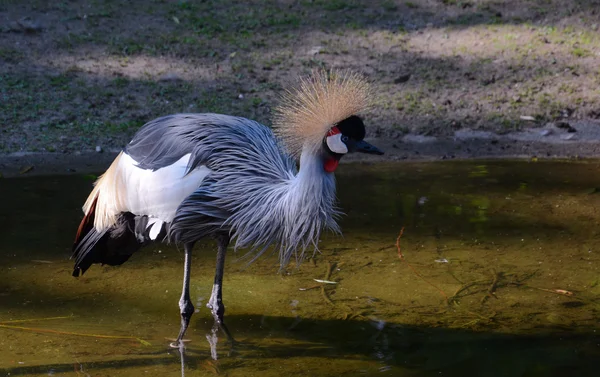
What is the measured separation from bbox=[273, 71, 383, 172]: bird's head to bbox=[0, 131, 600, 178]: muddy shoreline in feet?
9.42

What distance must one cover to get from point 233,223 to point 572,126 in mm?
4188

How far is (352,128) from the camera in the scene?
12.2 feet

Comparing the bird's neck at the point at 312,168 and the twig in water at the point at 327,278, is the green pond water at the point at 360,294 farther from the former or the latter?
the bird's neck at the point at 312,168

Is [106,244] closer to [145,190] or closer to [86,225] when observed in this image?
[86,225]

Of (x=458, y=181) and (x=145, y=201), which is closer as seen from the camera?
(x=145, y=201)

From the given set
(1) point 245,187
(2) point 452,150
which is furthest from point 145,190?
(2) point 452,150

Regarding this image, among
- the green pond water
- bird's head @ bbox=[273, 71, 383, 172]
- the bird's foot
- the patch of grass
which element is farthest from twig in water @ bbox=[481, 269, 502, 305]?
the patch of grass

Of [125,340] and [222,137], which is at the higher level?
[222,137]

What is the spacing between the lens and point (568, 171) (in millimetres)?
6426

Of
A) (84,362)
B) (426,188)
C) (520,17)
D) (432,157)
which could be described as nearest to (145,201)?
(84,362)

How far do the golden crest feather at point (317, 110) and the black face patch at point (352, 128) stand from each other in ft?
0.07

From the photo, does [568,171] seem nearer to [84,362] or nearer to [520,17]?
[520,17]

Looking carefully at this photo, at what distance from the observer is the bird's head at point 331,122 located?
3717mm

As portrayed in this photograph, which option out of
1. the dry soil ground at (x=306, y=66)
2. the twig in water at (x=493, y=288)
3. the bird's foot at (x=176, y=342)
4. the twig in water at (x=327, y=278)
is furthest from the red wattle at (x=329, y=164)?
the dry soil ground at (x=306, y=66)
